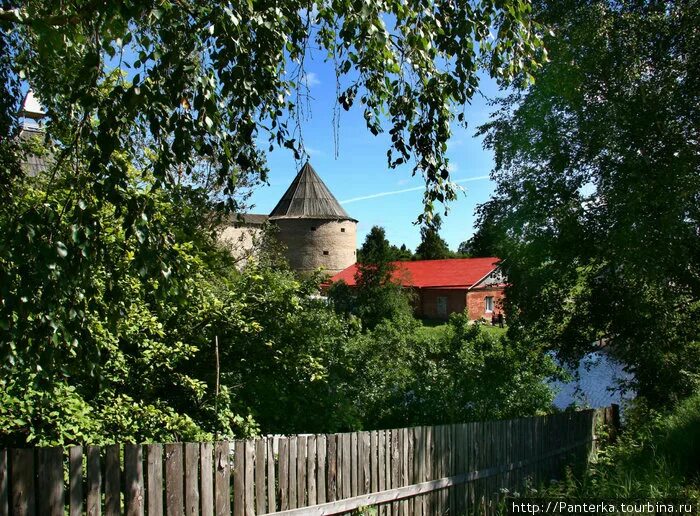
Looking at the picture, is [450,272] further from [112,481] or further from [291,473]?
[112,481]

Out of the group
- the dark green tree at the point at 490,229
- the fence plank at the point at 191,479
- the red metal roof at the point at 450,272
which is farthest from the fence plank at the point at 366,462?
the red metal roof at the point at 450,272

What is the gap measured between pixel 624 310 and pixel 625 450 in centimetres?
257

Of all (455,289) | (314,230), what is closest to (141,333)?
(455,289)

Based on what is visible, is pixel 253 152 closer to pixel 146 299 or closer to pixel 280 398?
pixel 146 299

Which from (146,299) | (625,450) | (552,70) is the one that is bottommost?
(625,450)

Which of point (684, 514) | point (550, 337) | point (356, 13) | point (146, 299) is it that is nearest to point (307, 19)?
point (356, 13)

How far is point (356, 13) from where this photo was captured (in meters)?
4.39

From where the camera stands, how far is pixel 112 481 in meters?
3.56

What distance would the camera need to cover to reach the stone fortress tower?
204 ft

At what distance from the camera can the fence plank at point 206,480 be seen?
159 inches

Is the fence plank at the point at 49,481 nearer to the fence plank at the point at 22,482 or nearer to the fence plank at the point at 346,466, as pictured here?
the fence plank at the point at 22,482

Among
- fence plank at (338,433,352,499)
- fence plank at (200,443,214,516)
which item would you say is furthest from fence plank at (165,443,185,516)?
fence plank at (338,433,352,499)

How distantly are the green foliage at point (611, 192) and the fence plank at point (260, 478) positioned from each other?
5785 mm

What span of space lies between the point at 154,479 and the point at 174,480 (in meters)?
0.14
